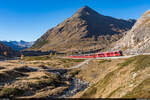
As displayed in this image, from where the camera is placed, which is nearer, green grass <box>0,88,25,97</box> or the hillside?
the hillside

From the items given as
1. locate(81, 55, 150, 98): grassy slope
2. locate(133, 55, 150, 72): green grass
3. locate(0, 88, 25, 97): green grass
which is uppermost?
locate(133, 55, 150, 72): green grass

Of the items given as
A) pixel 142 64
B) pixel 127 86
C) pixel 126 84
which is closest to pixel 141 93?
pixel 127 86

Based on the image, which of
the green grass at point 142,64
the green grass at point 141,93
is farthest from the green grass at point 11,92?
the green grass at point 142,64

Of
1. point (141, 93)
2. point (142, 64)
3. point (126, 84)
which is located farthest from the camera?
point (142, 64)

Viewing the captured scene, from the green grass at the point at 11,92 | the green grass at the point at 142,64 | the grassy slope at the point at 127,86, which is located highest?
the green grass at the point at 142,64

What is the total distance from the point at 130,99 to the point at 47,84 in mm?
36647

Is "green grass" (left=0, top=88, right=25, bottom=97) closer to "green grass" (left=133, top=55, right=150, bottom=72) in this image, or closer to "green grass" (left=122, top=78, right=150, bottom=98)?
"green grass" (left=122, top=78, right=150, bottom=98)

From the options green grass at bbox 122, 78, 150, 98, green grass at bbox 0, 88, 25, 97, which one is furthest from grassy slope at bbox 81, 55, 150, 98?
green grass at bbox 0, 88, 25, 97

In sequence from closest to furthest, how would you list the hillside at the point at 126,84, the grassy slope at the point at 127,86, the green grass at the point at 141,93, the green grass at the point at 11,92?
the green grass at the point at 141,93 < the grassy slope at the point at 127,86 < the hillside at the point at 126,84 < the green grass at the point at 11,92

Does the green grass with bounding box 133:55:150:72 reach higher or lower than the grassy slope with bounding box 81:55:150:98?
higher

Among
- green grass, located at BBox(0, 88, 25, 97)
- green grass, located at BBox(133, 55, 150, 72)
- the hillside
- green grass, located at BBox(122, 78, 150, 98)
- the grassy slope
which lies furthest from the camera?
green grass, located at BBox(0, 88, 25, 97)

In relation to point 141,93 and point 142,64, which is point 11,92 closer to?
point 141,93

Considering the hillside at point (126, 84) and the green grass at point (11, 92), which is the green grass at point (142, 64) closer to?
the hillside at point (126, 84)

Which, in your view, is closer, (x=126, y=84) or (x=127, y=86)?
(x=127, y=86)
